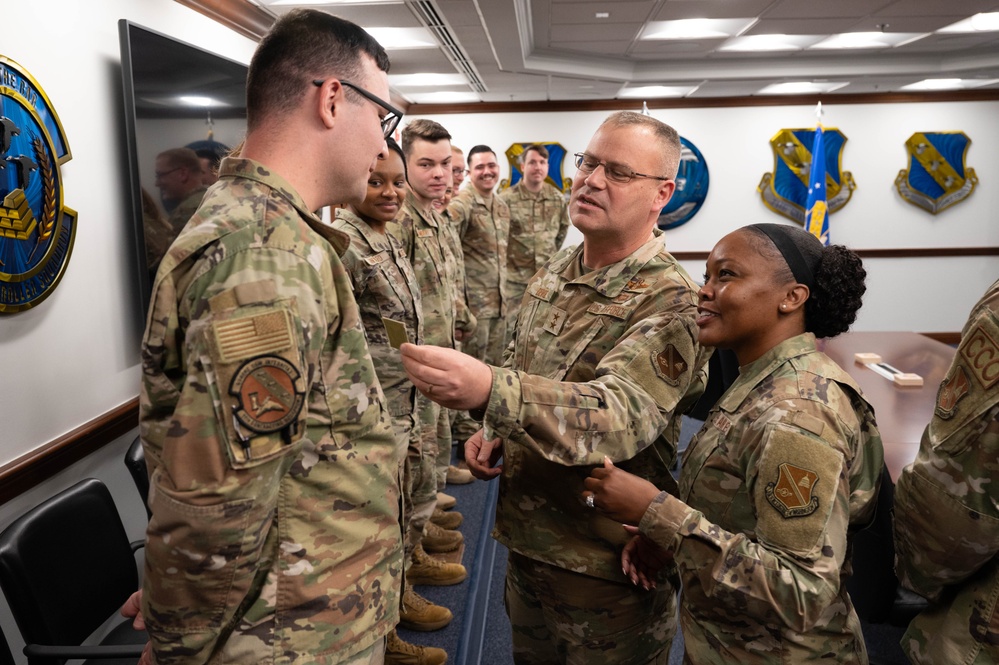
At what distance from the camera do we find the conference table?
2.46 meters

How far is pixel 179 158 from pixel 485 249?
2.52m

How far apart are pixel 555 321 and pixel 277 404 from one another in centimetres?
81

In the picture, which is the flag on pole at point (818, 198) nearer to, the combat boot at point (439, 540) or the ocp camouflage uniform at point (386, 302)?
the combat boot at point (439, 540)

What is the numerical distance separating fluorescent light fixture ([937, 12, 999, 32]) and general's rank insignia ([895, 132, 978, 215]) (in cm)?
248

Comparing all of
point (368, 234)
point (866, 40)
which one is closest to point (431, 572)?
point (368, 234)

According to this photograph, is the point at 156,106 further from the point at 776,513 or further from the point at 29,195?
the point at 776,513

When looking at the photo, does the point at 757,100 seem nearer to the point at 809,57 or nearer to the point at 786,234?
the point at 809,57

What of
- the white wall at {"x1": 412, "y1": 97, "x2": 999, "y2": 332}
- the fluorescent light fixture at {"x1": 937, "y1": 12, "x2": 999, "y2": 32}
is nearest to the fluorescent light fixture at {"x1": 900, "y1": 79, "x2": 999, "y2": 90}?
the white wall at {"x1": 412, "y1": 97, "x2": 999, "y2": 332}

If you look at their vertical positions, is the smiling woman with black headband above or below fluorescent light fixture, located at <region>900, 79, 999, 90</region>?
below

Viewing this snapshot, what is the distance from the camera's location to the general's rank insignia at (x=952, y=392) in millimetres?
1096

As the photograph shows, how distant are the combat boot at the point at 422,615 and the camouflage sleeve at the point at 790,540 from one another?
1733mm

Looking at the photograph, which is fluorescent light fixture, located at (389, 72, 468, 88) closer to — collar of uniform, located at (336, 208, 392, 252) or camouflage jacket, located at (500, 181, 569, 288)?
camouflage jacket, located at (500, 181, 569, 288)

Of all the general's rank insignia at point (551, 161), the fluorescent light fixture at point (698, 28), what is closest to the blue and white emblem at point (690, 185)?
the general's rank insignia at point (551, 161)

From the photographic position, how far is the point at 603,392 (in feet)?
3.98
